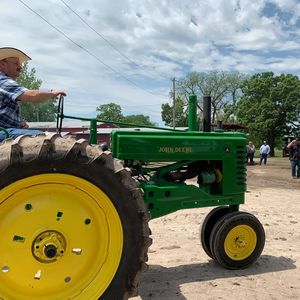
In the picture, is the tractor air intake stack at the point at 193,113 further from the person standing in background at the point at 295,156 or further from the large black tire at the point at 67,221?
the person standing in background at the point at 295,156

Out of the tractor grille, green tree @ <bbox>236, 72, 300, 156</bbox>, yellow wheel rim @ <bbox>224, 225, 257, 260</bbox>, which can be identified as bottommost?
yellow wheel rim @ <bbox>224, 225, 257, 260</bbox>

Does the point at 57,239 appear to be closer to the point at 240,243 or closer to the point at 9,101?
the point at 9,101

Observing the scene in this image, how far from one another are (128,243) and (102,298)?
424 mm

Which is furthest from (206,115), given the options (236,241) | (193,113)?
(236,241)

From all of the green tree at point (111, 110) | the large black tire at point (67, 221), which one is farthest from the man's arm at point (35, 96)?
the green tree at point (111, 110)

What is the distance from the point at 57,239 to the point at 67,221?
0.14m

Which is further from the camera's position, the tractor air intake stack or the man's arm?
the tractor air intake stack

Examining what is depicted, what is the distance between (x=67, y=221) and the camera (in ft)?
10.3

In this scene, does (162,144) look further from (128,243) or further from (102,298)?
(102,298)

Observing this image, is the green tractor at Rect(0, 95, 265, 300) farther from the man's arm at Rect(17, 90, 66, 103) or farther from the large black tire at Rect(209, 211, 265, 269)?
the large black tire at Rect(209, 211, 265, 269)

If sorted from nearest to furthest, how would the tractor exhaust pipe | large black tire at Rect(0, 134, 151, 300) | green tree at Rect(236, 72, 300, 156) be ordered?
large black tire at Rect(0, 134, 151, 300) < the tractor exhaust pipe < green tree at Rect(236, 72, 300, 156)

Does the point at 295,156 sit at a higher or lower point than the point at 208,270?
higher

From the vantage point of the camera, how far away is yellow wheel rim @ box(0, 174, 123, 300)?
2982 mm

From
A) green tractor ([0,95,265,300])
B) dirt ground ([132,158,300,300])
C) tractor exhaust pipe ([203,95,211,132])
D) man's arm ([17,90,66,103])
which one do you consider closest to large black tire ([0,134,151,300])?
green tractor ([0,95,265,300])
